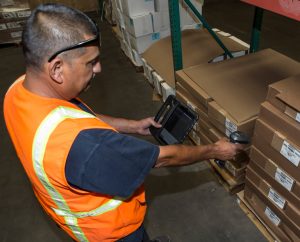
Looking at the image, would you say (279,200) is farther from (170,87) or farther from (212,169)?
(170,87)

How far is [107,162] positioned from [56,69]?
41 cm

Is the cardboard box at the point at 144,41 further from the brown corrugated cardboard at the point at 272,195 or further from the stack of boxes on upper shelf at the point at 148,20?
the brown corrugated cardboard at the point at 272,195

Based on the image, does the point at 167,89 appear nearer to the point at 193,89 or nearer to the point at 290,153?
the point at 193,89

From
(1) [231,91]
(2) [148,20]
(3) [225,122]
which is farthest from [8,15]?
(3) [225,122]

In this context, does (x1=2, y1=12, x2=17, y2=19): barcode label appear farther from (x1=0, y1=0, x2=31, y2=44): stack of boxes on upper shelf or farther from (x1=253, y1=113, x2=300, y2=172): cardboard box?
(x1=253, y1=113, x2=300, y2=172): cardboard box

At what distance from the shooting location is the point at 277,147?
163 centimetres

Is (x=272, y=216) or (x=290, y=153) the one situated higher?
(x=290, y=153)

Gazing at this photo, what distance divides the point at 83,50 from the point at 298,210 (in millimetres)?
1582

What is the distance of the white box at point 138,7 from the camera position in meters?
3.84

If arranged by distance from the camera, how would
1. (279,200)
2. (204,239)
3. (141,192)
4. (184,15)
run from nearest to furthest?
(141,192), (279,200), (204,239), (184,15)

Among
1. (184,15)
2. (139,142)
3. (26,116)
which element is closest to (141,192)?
(139,142)

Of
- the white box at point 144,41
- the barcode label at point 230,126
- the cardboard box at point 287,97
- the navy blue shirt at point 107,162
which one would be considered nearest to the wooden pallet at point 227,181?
the barcode label at point 230,126

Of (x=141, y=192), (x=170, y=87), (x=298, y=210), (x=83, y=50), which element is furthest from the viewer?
(x=170, y=87)

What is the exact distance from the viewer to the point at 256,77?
2361 millimetres
